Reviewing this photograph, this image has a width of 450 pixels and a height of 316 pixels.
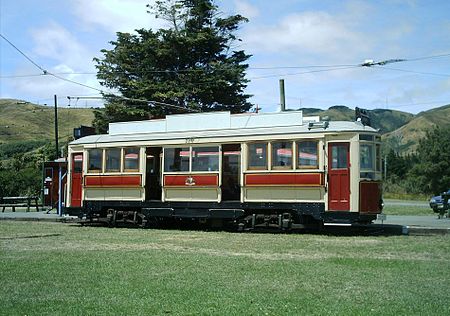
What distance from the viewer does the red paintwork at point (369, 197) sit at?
623 inches

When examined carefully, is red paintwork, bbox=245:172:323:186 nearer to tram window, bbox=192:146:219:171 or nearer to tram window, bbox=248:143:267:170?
tram window, bbox=248:143:267:170

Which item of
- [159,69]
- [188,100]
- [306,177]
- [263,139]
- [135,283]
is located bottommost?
[135,283]

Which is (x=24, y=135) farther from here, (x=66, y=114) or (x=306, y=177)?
(x=306, y=177)

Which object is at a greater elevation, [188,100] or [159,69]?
[159,69]

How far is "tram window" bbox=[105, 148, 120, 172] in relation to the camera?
65.9 feet

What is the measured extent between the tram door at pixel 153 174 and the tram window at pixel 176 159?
0.90 m

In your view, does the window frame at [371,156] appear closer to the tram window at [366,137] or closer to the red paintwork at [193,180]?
the tram window at [366,137]

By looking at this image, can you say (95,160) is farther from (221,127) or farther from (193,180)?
(221,127)

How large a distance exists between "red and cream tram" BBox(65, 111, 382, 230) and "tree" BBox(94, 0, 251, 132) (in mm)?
19200

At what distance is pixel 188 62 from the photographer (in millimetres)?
42375

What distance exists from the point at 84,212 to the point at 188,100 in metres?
20.9

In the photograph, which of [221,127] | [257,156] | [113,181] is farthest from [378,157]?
[113,181]

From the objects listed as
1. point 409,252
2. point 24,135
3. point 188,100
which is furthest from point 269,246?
point 24,135

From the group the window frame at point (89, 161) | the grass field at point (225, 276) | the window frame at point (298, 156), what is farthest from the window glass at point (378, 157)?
the window frame at point (89, 161)
